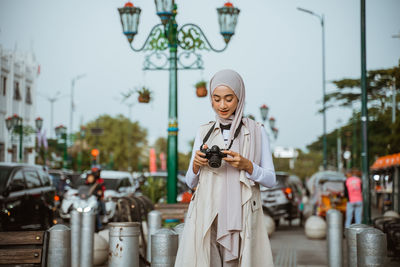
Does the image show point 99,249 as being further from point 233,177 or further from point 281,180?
point 281,180

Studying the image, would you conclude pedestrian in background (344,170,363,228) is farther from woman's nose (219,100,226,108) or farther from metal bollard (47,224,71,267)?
woman's nose (219,100,226,108)

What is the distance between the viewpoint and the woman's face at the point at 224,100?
Result: 437cm

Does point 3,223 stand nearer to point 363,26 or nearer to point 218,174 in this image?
point 363,26

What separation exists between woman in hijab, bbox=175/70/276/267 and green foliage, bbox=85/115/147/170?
85.7 meters

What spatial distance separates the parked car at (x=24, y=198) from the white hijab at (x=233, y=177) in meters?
10.2

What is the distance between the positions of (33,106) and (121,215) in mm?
50388

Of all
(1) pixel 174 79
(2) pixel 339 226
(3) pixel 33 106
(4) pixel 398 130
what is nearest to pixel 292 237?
(4) pixel 398 130

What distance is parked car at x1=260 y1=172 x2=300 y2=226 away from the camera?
2173 cm

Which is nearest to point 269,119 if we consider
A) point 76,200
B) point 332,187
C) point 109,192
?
point 332,187

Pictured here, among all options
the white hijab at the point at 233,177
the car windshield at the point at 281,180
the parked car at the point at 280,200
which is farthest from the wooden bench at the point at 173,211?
the car windshield at the point at 281,180

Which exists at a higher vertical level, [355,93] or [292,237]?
[355,93]

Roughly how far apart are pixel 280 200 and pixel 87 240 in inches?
528

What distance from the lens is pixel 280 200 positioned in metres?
22.1

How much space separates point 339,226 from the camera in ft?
31.1
